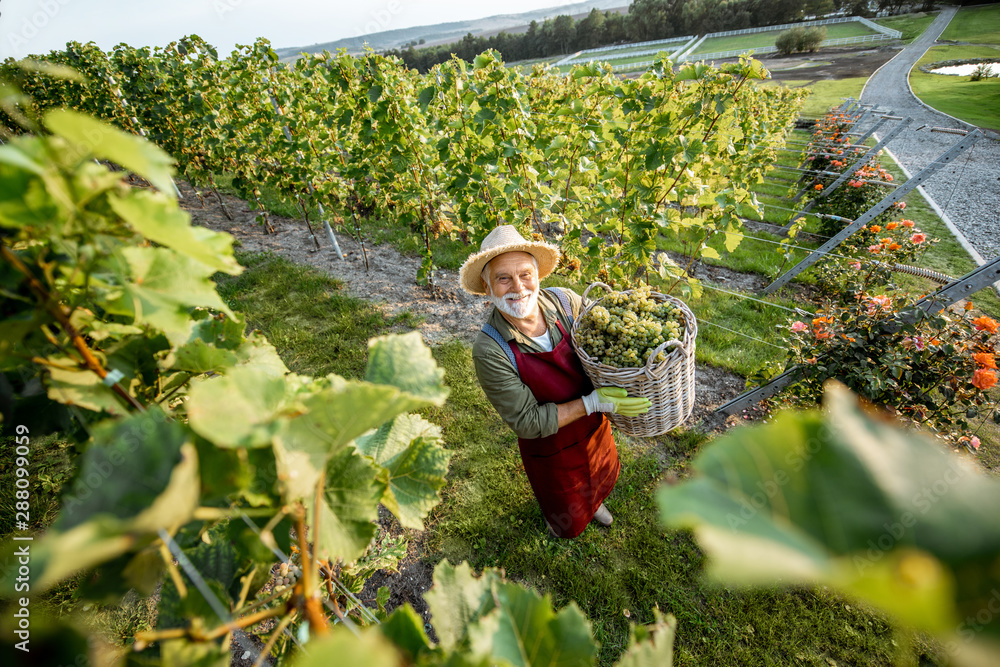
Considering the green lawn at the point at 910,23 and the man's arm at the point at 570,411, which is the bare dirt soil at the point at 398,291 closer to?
the man's arm at the point at 570,411

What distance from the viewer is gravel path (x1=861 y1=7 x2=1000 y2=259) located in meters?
6.87

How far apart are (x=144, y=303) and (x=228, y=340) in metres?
0.33

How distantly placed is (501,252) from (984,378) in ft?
9.87

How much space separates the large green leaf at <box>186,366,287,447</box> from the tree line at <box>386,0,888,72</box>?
5019cm

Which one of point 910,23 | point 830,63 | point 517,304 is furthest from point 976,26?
point 517,304

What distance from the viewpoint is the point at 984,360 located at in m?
2.46

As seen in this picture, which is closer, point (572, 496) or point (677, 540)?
point (572, 496)

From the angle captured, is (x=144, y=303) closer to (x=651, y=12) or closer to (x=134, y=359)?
(x=134, y=359)

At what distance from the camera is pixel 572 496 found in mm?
2783

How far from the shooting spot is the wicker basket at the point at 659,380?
6.56 feet

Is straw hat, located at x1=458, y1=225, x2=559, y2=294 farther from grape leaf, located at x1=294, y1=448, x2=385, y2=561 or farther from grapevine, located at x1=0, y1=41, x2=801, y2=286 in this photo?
grape leaf, located at x1=294, y1=448, x2=385, y2=561

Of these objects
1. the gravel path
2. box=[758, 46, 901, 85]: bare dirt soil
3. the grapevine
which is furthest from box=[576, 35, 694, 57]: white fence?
the grapevine

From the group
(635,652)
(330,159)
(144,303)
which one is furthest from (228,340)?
(330,159)

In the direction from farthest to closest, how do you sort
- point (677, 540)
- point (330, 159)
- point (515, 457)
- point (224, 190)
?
point (224, 190) → point (330, 159) → point (515, 457) → point (677, 540)
